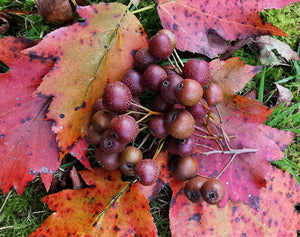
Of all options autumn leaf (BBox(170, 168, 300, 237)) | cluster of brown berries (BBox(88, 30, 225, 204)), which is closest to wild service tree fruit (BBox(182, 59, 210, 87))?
cluster of brown berries (BBox(88, 30, 225, 204))

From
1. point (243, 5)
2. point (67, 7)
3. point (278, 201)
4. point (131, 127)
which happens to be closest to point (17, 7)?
point (67, 7)

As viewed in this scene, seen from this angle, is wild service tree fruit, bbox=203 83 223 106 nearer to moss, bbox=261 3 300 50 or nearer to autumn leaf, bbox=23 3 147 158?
autumn leaf, bbox=23 3 147 158

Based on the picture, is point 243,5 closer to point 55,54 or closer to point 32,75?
point 55,54

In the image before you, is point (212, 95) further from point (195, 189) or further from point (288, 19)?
point (288, 19)

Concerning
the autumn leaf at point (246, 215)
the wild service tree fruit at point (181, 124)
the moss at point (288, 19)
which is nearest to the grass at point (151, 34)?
the moss at point (288, 19)

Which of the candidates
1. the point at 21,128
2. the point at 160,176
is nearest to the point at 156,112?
the point at 160,176

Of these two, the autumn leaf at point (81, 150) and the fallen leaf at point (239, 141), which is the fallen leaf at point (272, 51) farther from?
the autumn leaf at point (81, 150)
